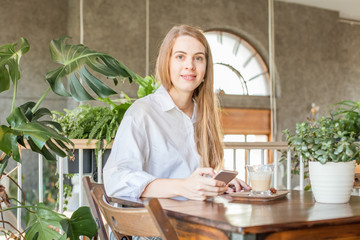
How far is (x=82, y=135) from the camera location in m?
2.73

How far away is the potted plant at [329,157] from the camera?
1.46m

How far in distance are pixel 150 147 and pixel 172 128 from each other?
12cm

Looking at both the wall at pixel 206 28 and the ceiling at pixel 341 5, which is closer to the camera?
the wall at pixel 206 28

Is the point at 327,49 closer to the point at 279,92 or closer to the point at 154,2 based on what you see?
the point at 279,92

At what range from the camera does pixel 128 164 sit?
1.75 meters

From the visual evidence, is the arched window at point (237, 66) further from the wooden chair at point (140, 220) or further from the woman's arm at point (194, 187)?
the wooden chair at point (140, 220)

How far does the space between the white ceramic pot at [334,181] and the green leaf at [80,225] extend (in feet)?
2.88

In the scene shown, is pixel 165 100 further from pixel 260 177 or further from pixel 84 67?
pixel 260 177

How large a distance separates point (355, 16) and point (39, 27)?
22.2ft

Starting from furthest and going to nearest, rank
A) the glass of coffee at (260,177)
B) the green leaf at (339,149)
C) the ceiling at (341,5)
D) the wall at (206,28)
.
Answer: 1. the ceiling at (341,5)
2. the wall at (206,28)
3. the glass of coffee at (260,177)
4. the green leaf at (339,149)

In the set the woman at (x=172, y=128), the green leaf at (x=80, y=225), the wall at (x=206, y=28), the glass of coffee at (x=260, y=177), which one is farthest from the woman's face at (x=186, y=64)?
the wall at (x=206, y=28)

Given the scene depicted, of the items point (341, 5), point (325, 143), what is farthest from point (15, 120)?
point (341, 5)

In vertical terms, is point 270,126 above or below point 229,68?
below

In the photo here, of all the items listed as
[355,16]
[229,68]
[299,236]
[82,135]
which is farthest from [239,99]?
[299,236]
